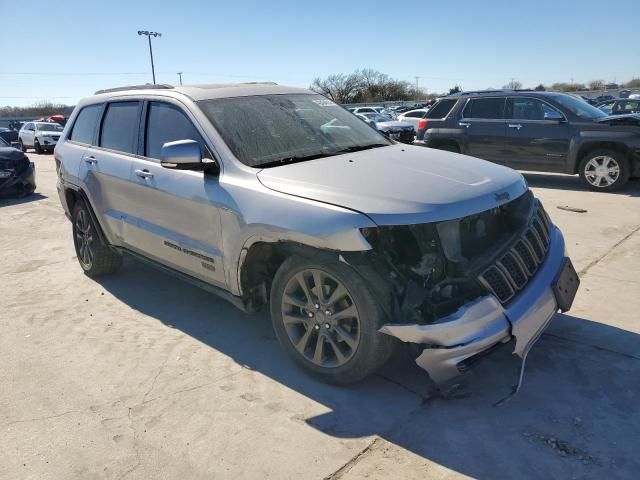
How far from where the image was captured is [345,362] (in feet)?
10.3

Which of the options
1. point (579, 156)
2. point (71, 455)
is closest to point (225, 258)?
point (71, 455)

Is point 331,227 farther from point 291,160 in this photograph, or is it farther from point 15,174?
point 15,174

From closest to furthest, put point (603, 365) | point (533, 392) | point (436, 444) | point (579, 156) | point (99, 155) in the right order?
point (436, 444) < point (533, 392) < point (603, 365) < point (99, 155) < point (579, 156)

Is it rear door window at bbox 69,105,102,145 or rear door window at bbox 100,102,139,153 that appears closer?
rear door window at bbox 100,102,139,153

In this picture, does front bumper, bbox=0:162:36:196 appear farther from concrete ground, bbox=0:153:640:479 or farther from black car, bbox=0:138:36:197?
concrete ground, bbox=0:153:640:479

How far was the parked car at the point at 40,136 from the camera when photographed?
2527 cm

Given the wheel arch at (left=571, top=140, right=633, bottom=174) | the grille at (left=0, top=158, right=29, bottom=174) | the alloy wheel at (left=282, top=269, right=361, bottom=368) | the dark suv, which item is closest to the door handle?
the alloy wheel at (left=282, top=269, right=361, bottom=368)

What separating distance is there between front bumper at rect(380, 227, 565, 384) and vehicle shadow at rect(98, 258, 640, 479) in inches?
12.4

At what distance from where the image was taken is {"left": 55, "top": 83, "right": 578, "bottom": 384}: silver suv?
112 inches

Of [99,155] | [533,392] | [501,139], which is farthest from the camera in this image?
[501,139]

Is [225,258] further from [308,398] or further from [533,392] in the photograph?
[533,392]

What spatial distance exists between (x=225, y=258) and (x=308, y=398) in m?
1.08

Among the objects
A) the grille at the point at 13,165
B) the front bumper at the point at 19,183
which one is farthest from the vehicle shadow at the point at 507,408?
the grille at the point at 13,165

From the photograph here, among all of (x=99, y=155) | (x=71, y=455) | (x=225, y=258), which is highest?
(x=99, y=155)
